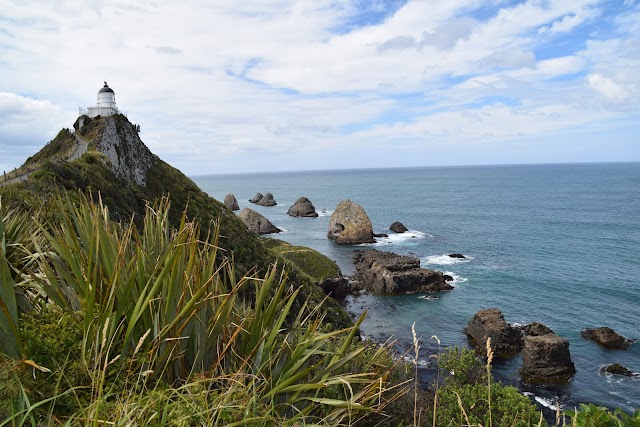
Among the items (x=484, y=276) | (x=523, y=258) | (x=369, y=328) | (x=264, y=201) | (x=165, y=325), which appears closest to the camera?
(x=165, y=325)

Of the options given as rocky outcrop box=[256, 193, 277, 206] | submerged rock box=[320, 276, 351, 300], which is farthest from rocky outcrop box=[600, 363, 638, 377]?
rocky outcrop box=[256, 193, 277, 206]

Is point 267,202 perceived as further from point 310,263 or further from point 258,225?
point 310,263

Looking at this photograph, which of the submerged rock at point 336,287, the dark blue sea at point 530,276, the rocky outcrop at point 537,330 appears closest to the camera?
the dark blue sea at point 530,276

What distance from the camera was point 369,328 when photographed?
127ft

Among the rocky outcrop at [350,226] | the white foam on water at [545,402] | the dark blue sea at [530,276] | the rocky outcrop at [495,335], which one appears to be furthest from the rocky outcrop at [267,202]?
the white foam on water at [545,402]

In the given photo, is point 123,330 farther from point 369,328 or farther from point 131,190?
point 369,328

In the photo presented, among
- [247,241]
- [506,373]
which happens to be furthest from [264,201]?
[506,373]

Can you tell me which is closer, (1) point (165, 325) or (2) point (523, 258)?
(1) point (165, 325)

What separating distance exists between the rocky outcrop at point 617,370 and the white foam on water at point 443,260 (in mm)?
29000

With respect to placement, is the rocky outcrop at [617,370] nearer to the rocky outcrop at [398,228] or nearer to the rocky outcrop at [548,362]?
the rocky outcrop at [548,362]

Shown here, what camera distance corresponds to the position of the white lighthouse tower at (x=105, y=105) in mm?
41594

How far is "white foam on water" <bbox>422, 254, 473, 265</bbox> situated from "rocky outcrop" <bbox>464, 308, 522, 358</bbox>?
23.7 m

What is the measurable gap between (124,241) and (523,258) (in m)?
62.6

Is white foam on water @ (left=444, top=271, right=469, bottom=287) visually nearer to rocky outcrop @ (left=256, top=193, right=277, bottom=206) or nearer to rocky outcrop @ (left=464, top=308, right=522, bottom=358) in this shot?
rocky outcrop @ (left=464, top=308, right=522, bottom=358)
